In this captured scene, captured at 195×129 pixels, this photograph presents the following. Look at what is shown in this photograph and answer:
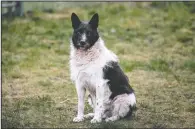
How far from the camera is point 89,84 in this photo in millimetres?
7035

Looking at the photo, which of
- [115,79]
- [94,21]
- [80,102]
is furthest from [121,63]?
[94,21]

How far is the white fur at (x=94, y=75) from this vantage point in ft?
22.7

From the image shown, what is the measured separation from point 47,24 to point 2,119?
3981mm

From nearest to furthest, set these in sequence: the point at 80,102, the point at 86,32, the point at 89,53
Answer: the point at 86,32, the point at 89,53, the point at 80,102

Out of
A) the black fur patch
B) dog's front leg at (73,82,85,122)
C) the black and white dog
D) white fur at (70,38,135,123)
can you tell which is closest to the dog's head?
the black and white dog

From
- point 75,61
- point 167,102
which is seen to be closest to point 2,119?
point 75,61

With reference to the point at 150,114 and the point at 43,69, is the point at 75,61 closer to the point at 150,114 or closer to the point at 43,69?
the point at 150,114

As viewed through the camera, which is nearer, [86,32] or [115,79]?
[86,32]

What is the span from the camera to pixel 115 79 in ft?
22.7

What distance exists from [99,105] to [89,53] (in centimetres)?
67

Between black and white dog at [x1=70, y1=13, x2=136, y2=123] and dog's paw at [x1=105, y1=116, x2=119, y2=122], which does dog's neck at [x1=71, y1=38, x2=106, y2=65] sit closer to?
black and white dog at [x1=70, y1=13, x2=136, y2=123]

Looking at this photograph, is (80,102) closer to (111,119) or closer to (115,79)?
(111,119)

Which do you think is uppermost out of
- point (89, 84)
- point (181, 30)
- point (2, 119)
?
point (181, 30)

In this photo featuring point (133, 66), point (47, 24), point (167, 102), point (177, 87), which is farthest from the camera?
point (47, 24)
